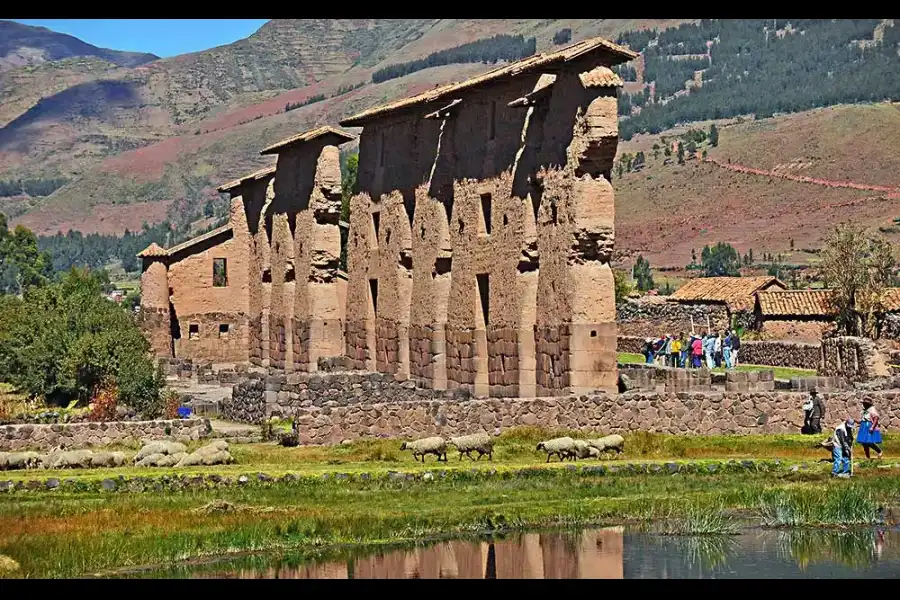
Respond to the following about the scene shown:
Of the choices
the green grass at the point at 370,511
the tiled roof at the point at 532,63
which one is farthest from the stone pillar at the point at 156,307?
the green grass at the point at 370,511

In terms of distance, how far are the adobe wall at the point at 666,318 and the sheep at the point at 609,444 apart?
36923 millimetres

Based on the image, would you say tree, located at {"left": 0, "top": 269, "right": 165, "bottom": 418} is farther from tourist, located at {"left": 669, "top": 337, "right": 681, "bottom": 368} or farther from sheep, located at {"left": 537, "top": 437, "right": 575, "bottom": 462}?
tourist, located at {"left": 669, "top": 337, "right": 681, "bottom": 368}

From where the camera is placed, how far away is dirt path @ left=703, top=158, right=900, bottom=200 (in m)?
140

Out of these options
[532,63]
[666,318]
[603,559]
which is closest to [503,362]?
[532,63]

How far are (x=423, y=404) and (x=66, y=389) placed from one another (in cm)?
1728

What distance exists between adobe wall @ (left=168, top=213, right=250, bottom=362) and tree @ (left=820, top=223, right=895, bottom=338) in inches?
888

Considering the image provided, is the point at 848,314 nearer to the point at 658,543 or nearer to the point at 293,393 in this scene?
the point at 293,393

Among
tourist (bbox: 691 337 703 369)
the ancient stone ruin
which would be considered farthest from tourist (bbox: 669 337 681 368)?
the ancient stone ruin

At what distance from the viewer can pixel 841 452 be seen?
29078 millimetres

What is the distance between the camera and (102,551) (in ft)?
72.9

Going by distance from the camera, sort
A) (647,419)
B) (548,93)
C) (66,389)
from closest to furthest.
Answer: (647,419) < (548,93) < (66,389)

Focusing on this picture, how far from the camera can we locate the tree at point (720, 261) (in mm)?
119188

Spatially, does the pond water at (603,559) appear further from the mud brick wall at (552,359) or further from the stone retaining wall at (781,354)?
the stone retaining wall at (781,354)

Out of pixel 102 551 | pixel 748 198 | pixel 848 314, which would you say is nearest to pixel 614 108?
pixel 102 551
